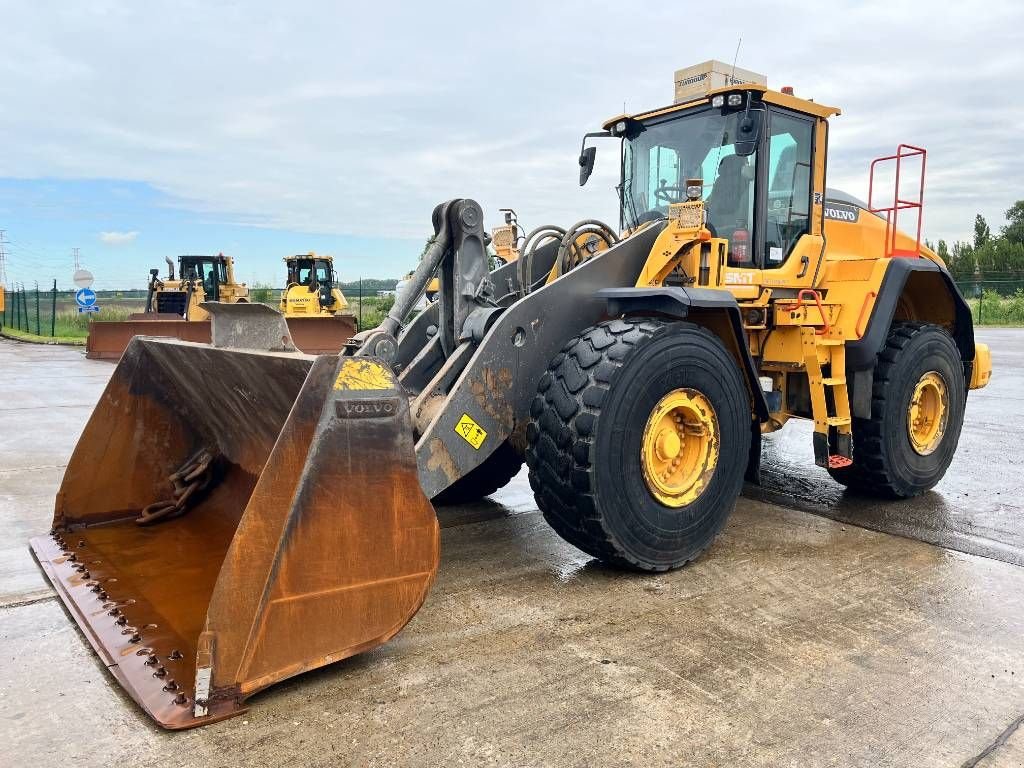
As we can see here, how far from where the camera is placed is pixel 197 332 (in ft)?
54.3

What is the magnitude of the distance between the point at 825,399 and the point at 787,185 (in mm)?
1382

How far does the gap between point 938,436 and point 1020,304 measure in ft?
117

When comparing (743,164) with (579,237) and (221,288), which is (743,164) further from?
(221,288)

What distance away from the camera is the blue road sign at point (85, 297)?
23.6 metres

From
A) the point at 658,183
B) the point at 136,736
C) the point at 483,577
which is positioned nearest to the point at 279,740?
the point at 136,736

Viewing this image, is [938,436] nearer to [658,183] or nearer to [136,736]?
[658,183]

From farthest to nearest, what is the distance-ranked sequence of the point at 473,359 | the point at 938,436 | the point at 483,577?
the point at 938,436 < the point at 483,577 < the point at 473,359

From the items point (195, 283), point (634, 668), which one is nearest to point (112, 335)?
point (195, 283)

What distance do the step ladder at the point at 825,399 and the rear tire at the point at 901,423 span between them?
17.8 inches

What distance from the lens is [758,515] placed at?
529cm

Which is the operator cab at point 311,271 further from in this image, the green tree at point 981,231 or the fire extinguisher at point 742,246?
the green tree at point 981,231

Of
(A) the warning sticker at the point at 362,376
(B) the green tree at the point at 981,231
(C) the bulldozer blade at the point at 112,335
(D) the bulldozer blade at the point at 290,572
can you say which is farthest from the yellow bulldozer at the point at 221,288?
(B) the green tree at the point at 981,231

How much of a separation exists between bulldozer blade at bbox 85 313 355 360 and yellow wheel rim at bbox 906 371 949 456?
11687mm

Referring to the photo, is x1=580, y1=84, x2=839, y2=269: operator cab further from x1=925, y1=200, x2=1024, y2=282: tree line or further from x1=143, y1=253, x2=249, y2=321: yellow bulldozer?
x1=925, y1=200, x2=1024, y2=282: tree line
